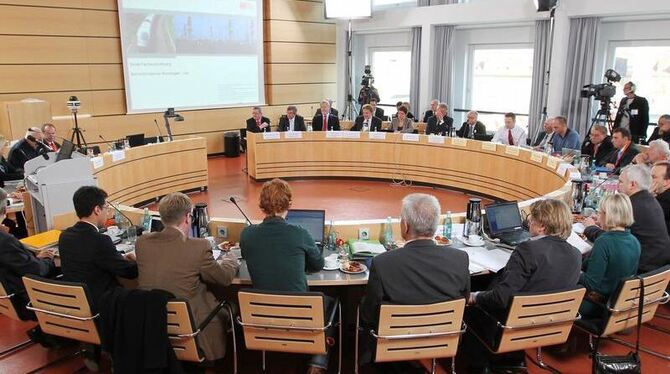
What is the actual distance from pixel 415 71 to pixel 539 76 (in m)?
2.97

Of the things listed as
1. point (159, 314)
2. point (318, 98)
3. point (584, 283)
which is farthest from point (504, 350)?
point (318, 98)

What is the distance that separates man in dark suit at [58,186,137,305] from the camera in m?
3.12

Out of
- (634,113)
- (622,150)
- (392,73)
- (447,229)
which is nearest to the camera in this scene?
(447,229)

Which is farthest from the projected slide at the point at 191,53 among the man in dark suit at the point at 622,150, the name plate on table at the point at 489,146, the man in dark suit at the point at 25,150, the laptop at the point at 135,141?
the man in dark suit at the point at 622,150

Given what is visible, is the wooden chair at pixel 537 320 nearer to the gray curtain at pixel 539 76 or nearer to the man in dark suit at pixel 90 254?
the man in dark suit at pixel 90 254

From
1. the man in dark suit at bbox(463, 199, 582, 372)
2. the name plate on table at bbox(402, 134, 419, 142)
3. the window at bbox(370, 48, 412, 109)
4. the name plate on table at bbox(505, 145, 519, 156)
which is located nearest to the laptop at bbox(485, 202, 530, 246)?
the man in dark suit at bbox(463, 199, 582, 372)

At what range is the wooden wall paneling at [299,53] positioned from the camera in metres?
12.2

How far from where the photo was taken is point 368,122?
9.68 m

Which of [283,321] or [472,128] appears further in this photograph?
[472,128]

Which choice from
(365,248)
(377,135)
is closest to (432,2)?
(377,135)

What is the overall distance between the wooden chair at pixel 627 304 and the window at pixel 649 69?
281 inches

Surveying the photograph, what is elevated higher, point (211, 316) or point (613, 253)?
point (613, 253)

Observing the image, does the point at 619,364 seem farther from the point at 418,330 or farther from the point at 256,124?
the point at 256,124

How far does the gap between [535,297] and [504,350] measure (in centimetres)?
40
